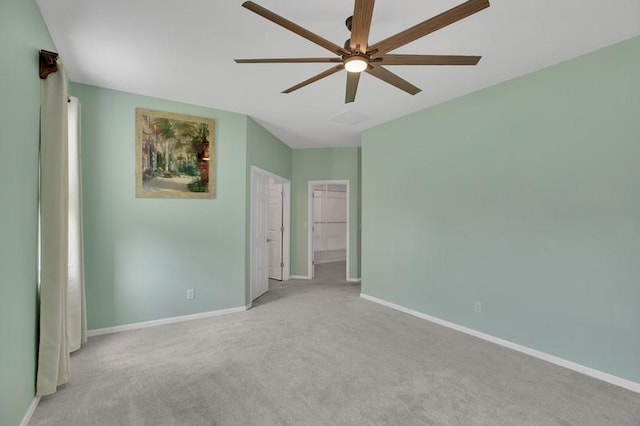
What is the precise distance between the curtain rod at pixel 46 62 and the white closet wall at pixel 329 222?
20.9 feet

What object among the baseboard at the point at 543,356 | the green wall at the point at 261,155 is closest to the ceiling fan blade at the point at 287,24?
the green wall at the point at 261,155

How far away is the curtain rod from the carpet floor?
235 centimetres

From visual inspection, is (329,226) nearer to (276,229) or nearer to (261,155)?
(276,229)

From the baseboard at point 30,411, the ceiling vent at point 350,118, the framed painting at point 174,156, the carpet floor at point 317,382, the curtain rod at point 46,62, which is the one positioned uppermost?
the ceiling vent at point 350,118

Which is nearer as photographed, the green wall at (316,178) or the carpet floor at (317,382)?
the carpet floor at (317,382)

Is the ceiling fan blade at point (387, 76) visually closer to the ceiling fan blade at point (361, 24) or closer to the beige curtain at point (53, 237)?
the ceiling fan blade at point (361, 24)

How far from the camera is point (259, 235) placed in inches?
197

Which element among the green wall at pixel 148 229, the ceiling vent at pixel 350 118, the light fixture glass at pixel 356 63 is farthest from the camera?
the ceiling vent at pixel 350 118

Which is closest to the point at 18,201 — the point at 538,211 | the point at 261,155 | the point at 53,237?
the point at 53,237

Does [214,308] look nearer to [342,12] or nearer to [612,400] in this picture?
[342,12]

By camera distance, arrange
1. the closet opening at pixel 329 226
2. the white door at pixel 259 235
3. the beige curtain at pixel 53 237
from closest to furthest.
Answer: the beige curtain at pixel 53 237
the white door at pixel 259 235
the closet opening at pixel 329 226

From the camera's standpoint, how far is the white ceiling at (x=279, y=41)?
205 centimetres

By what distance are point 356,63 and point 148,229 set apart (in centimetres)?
309

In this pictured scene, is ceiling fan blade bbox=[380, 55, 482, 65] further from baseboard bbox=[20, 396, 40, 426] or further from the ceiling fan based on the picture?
baseboard bbox=[20, 396, 40, 426]
